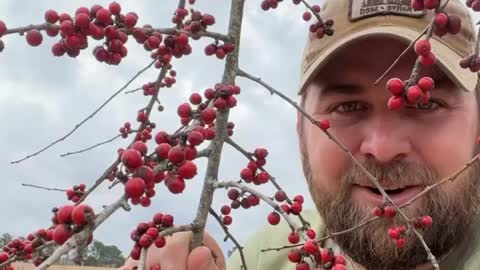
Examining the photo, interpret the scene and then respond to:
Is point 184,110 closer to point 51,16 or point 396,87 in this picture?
Answer: point 51,16

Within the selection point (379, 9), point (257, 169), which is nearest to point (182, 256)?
point (257, 169)

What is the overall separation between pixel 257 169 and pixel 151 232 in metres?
0.48

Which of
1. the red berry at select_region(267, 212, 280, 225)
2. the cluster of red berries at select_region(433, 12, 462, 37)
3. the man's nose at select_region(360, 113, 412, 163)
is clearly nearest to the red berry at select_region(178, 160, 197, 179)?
the cluster of red berries at select_region(433, 12, 462, 37)

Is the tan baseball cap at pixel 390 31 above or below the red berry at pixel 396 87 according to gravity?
above

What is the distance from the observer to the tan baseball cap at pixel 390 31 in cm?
179

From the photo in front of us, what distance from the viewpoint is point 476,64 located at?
893mm

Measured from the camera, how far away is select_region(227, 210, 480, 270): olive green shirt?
6.34ft

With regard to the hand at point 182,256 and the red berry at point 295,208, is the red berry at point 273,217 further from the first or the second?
the hand at point 182,256

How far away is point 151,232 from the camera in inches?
40.9

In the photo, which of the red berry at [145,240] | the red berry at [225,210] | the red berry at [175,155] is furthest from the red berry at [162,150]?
the red berry at [225,210]

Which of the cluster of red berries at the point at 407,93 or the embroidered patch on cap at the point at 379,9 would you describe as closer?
the cluster of red berries at the point at 407,93

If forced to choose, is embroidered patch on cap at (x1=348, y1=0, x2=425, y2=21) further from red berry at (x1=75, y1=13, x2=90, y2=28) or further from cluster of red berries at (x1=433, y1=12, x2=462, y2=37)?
red berry at (x1=75, y1=13, x2=90, y2=28)

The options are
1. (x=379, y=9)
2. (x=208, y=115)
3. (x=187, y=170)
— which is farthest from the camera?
(x=379, y=9)

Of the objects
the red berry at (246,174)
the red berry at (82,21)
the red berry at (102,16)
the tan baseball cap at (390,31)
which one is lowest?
the red berry at (246,174)
